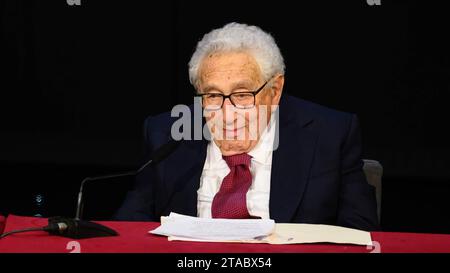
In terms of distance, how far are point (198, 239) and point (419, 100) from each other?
239cm

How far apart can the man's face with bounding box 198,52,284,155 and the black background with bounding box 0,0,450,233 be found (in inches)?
55.4

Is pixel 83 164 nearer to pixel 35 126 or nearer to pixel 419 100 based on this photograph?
pixel 35 126

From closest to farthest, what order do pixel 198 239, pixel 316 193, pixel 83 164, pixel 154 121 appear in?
pixel 198 239 → pixel 316 193 → pixel 154 121 → pixel 83 164

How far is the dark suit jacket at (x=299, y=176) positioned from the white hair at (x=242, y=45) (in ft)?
0.56

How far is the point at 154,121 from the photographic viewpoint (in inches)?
109

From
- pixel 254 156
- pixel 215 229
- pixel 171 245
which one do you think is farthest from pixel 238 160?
pixel 171 245

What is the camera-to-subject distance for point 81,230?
1.98 metres

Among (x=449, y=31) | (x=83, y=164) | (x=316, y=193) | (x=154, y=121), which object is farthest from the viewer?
(x=83, y=164)

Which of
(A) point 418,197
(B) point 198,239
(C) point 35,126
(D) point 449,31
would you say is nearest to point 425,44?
(D) point 449,31

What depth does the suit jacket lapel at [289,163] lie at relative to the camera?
2.57m

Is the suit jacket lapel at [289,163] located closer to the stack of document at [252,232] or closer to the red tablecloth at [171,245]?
the stack of document at [252,232]

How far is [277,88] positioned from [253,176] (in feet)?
1.01

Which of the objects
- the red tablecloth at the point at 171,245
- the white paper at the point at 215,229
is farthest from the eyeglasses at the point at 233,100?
the red tablecloth at the point at 171,245

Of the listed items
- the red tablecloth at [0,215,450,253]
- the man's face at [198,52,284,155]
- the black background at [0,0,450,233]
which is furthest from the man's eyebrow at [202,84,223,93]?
the black background at [0,0,450,233]
